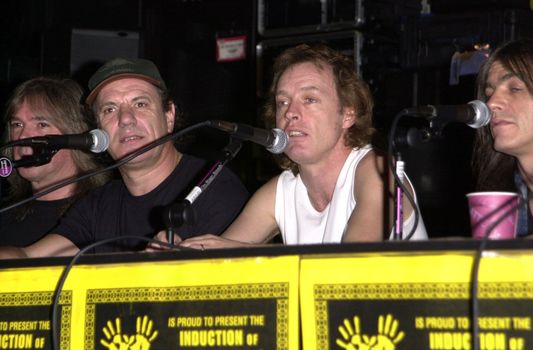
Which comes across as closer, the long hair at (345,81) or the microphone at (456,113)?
the microphone at (456,113)

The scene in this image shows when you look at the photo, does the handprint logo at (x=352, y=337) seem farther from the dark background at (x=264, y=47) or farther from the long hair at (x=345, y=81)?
the dark background at (x=264, y=47)

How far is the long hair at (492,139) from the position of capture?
8.77ft

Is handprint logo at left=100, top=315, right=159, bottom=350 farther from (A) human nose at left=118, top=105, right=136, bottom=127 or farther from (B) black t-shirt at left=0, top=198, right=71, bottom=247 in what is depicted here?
(B) black t-shirt at left=0, top=198, right=71, bottom=247

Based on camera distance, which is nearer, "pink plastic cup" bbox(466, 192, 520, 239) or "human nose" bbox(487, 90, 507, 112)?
"pink plastic cup" bbox(466, 192, 520, 239)

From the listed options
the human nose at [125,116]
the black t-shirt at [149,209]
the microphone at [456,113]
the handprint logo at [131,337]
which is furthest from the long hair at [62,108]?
the microphone at [456,113]

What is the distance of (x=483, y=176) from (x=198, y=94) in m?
2.55

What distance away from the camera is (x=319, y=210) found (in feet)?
9.37

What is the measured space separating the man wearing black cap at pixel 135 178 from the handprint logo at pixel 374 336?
4.44 ft

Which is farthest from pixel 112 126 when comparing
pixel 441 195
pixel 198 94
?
pixel 198 94

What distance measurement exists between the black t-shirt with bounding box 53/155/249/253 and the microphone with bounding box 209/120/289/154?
2.02ft

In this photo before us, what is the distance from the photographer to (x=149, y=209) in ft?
9.89

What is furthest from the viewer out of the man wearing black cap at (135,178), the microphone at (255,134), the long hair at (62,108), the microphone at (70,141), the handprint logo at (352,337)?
the long hair at (62,108)

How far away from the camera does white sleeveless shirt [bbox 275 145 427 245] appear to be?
2.71 metres

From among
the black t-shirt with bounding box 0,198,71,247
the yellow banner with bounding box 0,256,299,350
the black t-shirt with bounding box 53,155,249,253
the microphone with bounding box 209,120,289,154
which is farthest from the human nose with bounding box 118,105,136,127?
the yellow banner with bounding box 0,256,299,350
